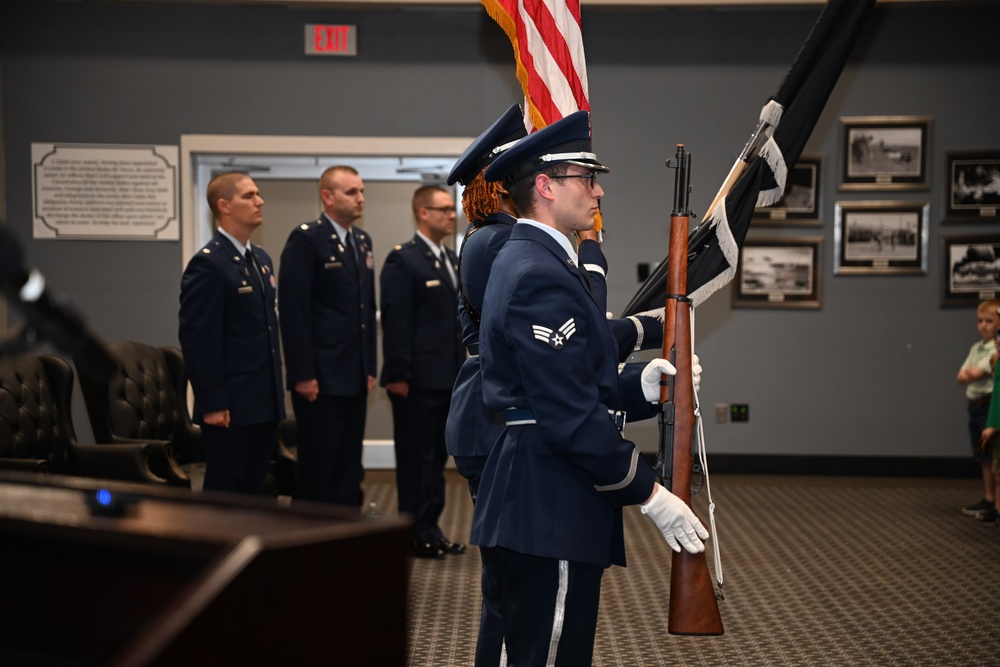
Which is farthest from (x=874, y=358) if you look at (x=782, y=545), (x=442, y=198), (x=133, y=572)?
(x=133, y=572)

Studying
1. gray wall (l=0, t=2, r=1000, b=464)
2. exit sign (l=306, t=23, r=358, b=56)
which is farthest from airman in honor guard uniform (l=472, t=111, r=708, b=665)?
exit sign (l=306, t=23, r=358, b=56)

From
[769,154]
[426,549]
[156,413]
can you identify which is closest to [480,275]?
[769,154]

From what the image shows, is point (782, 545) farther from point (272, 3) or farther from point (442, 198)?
point (272, 3)

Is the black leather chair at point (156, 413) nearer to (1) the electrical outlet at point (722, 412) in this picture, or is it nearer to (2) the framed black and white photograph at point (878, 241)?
(1) the electrical outlet at point (722, 412)

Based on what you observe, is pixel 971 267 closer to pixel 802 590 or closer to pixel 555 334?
pixel 802 590

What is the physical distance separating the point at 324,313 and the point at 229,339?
1.97 ft

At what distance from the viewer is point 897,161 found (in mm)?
6715

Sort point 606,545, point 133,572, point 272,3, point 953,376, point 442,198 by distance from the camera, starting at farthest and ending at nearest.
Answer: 1. point 953,376
2. point 272,3
3. point 442,198
4. point 606,545
5. point 133,572

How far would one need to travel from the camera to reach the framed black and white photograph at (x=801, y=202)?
6.73 m

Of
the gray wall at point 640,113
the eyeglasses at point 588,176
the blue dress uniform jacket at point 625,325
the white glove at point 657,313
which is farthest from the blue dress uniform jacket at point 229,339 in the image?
the gray wall at point 640,113

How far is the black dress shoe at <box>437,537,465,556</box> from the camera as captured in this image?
14.8 feet

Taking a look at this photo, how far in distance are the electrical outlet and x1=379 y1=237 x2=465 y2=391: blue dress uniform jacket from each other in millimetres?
2716

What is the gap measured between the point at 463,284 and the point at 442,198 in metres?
2.02

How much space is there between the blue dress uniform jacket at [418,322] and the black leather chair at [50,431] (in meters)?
1.19
